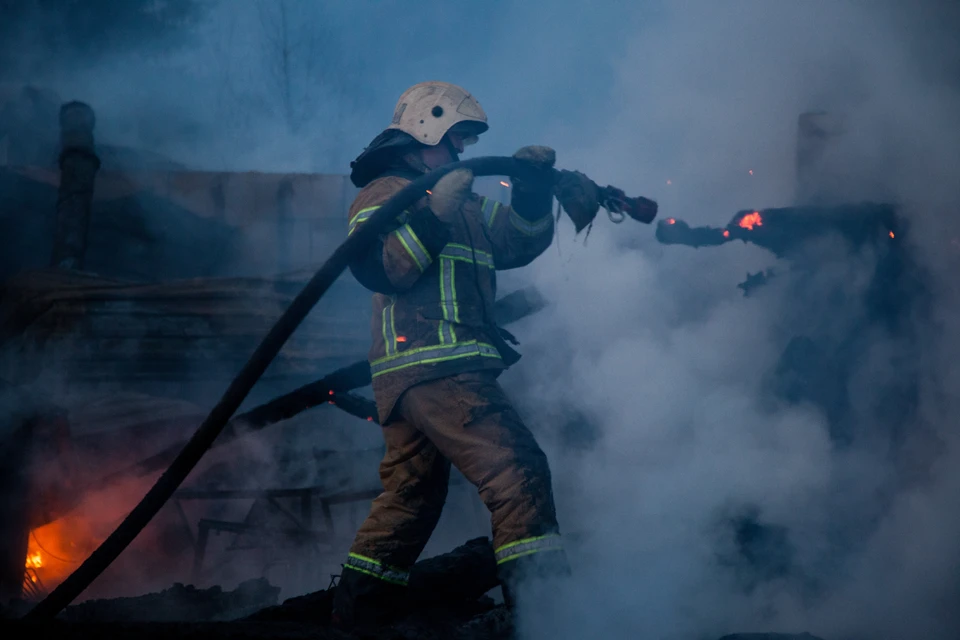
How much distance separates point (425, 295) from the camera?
2.72 m

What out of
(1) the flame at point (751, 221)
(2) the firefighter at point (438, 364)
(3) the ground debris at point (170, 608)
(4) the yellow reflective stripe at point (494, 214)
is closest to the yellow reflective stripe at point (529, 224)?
(2) the firefighter at point (438, 364)

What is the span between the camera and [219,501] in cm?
719

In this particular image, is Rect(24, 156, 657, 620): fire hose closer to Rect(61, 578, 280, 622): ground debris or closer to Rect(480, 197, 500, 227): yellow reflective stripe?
Rect(480, 197, 500, 227): yellow reflective stripe

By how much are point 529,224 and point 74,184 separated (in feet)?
27.9

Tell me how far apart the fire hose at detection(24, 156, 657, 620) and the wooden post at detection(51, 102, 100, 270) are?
7.04m

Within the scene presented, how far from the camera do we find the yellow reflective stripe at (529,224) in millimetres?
3051

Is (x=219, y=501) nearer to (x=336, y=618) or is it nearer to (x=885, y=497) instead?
(x=336, y=618)

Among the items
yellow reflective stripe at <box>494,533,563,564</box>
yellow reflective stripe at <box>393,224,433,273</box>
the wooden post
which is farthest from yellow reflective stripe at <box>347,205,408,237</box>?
the wooden post

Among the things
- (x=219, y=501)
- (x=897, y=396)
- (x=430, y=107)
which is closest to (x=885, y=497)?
(x=897, y=396)

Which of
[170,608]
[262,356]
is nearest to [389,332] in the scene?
[262,356]

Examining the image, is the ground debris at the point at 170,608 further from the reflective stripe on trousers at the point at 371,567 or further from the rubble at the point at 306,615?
the reflective stripe on trousers at the point at 371,567

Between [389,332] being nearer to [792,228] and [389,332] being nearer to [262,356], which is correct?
[262,356]

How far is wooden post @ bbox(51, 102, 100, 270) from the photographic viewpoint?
892 centimetres

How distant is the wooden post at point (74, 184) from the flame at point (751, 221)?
7883 mm
